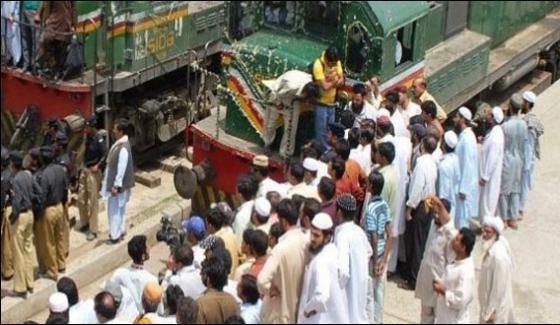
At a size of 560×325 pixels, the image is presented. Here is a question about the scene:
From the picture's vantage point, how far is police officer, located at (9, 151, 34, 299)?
32.4 ft

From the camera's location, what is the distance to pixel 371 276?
8.45 meters

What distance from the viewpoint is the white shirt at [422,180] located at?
890cm

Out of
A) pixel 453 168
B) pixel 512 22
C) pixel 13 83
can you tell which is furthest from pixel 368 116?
pixel 512 22

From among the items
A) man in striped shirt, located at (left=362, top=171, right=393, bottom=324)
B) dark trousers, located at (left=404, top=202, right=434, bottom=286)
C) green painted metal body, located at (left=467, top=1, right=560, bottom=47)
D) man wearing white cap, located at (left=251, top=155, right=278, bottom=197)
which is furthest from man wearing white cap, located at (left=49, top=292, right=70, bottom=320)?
green painted metal body, located at (left=467, top=1, right=560, bottom=47)

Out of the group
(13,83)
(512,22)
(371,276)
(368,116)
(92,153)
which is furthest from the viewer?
(512,22)

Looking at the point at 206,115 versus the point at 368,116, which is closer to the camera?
the point at 368,116

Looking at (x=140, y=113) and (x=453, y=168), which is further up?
(x=453, y=168)

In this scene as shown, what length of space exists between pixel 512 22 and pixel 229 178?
6.05 m

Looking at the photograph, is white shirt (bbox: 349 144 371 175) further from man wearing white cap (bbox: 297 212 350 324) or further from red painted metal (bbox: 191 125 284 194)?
red painted metal (bbox: 191 125 284 194)

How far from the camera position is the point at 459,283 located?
7.40 meters

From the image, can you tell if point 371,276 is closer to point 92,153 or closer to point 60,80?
point 92,153

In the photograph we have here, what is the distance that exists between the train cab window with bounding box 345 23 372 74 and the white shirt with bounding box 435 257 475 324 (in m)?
4.15

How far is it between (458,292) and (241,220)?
1964 millimetres

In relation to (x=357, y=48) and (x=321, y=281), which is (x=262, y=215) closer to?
(x=321, y=281)
